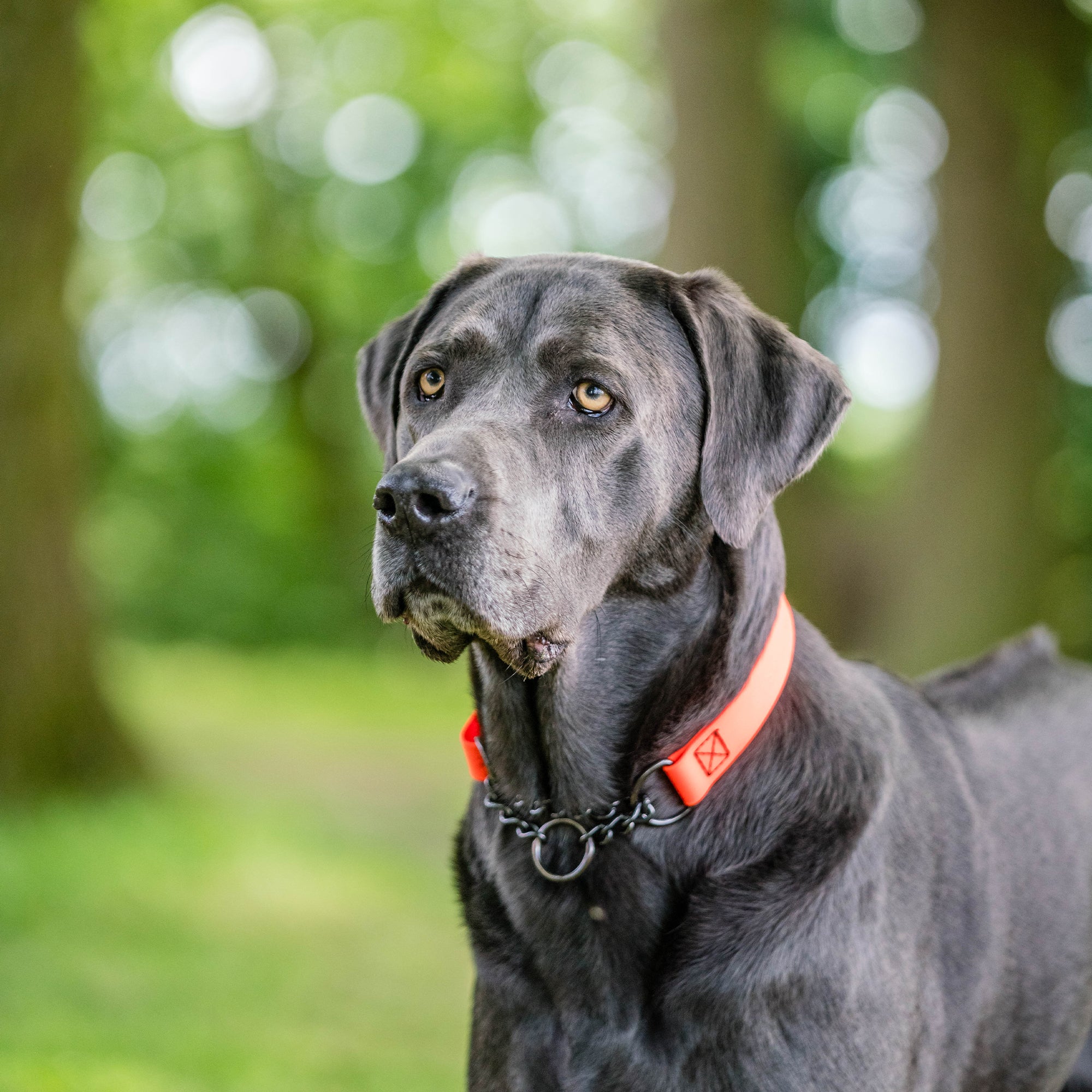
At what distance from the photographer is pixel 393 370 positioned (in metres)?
3.45

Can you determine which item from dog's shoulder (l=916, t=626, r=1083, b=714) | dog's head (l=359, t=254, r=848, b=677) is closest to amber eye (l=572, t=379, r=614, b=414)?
dog's head (l=359, t=254, r=848, b=677)

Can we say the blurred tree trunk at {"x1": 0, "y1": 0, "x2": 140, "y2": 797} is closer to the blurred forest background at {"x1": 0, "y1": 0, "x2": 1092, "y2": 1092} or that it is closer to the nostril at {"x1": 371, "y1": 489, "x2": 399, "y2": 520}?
the blurred forest background at {"x1": 0, "y1": 0, "x2": 1092, "y2": 1092}

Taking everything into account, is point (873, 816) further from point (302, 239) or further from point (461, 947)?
point (302, 239)

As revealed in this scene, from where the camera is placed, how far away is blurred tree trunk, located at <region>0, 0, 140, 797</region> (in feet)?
22.1

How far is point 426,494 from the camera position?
254cm

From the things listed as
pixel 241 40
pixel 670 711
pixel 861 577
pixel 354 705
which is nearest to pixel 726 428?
pixel 670 711

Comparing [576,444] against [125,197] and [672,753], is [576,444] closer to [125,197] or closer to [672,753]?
[672,753]

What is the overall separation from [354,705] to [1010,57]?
833cm

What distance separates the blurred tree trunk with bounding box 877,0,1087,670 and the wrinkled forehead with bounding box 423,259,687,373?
6.66 m

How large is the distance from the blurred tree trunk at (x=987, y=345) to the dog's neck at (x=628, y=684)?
6634 mm

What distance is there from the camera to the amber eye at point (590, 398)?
2912mm

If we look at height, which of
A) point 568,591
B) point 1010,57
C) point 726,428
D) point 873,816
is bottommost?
point 873,816

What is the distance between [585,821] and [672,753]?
254 millimetres

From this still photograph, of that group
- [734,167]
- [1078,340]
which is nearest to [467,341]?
[734,167]
